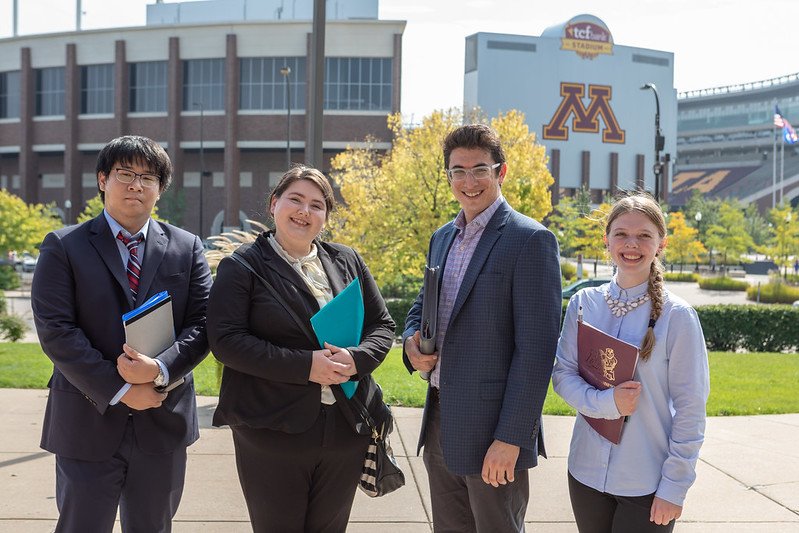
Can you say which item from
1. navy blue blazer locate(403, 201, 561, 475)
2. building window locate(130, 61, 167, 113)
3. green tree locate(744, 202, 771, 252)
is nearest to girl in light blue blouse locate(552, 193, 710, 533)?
navy blue blazer locate(403, 201, 561, 475)

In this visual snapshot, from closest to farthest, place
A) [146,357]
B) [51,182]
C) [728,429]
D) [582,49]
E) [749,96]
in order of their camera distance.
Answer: [146,357]
[728,429]
[51,182]
[582,49]
[749,96]

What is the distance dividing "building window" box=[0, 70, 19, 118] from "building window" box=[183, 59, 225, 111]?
13.6m

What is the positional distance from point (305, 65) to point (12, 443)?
152 ft

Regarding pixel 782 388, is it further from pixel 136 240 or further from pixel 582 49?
pixel 582 49

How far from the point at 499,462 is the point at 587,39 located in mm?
77039

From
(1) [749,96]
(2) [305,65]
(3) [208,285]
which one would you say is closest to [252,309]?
(3) [208,285]

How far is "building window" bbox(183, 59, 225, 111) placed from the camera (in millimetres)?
52406

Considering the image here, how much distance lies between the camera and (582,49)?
74312 mm

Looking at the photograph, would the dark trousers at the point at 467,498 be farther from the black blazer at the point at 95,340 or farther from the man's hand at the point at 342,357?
the black blazer at the point at 95,340

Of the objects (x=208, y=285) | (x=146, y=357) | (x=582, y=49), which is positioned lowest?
(x=146, y=357)

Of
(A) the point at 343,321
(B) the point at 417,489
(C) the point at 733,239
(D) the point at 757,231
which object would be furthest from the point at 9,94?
(A) the point at 343,321

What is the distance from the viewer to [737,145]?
110500 mm

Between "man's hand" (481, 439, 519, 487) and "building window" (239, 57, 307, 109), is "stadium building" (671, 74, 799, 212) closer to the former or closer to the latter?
"building window" (239, 57, 307, 109)

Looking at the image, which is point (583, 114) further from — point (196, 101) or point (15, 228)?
point (15, 228)
